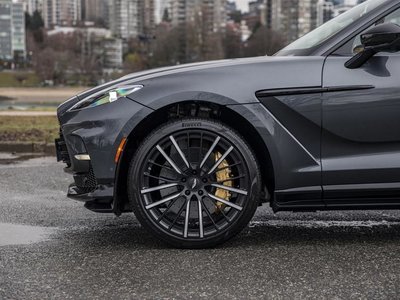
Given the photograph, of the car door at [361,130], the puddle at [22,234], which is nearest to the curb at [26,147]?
the puddle at [22,234]

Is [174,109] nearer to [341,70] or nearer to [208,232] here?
[208,232]

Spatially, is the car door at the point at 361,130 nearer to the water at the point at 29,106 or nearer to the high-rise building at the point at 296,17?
the water at the point at 29,106

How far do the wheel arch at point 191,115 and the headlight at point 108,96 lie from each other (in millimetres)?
197

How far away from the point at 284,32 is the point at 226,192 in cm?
13116

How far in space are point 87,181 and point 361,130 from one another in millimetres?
1689

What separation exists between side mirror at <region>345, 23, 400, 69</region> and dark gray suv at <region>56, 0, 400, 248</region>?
1 cm

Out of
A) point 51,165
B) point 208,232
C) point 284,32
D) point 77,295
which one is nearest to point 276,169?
point 208,232

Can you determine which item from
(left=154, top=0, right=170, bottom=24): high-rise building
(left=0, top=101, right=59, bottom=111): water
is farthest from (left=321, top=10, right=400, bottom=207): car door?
(left=154, top=0, right=170, bottom=24): high-rise building

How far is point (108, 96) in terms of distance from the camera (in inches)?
141

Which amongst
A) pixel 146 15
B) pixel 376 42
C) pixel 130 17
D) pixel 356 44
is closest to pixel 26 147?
pixel 356 44

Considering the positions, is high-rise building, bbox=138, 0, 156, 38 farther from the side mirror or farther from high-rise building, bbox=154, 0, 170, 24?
the side mirror

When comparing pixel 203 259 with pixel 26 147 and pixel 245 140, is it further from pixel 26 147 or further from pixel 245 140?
pixel 26 147

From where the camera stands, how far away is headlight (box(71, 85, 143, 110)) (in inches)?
140

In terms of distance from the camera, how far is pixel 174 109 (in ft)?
12.1
